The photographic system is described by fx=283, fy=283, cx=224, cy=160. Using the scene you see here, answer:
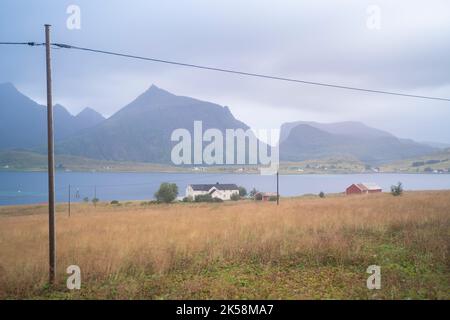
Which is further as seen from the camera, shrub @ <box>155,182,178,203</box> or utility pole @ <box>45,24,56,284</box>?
shrub @ <box>155,182,178,203</box>

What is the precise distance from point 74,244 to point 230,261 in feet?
22.2

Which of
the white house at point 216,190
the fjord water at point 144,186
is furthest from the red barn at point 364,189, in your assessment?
the white house at point 216,190

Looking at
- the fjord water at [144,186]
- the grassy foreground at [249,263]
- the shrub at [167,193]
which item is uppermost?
the grassy foreground at [249,263]

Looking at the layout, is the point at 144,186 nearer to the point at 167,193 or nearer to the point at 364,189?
the point at 167,193

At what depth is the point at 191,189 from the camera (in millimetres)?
69500

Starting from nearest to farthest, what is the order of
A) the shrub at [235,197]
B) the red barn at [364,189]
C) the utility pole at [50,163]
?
the utility pole at [50,163] < the red barn at [364,189] < the shrub at [235,197]

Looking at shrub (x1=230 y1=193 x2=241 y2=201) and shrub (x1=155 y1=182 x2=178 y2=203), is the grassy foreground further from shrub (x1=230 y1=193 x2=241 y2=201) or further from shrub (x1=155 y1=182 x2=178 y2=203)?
shrub (x1=230 y1=193 x2=241 y2=201)

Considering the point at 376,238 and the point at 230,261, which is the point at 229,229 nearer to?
the point at 230,261

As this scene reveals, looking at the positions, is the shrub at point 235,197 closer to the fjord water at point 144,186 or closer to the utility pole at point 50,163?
the fjord water at point 144,186

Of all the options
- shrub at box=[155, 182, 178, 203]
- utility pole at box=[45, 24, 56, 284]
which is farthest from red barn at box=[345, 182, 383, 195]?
utility pole at box=[45, 24, 56, 284]

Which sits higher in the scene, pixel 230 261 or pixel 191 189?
pixel 230 261

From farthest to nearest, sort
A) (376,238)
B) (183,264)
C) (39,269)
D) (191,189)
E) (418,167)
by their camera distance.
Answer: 1. (418,167)
2. (191,189)
3. (376,238)
4. (183,264)
5. (39,269)
